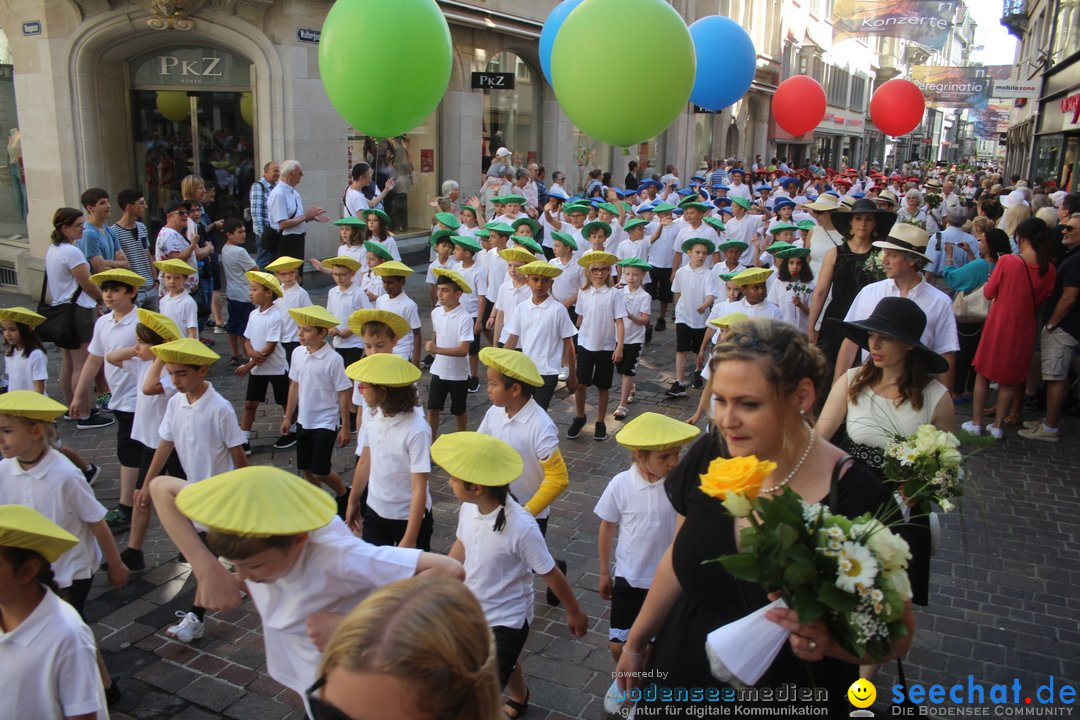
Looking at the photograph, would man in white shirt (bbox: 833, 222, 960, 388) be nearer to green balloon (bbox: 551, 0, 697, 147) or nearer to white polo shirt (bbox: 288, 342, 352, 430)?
green balloon (bbox: 551, 0, 697, 147)

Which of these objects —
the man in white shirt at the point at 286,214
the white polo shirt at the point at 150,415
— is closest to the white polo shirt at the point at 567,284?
the man in white shirt at the point at 286,214

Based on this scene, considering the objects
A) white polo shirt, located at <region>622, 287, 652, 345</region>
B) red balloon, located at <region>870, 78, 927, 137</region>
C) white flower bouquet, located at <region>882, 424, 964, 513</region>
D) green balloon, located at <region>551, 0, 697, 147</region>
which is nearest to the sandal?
white flower bouquet, located at <region>882, 424, 964, 513</region>

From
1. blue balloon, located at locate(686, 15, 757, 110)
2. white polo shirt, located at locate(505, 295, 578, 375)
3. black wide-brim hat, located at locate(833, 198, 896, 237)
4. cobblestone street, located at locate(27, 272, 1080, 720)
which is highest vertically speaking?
blue balloon, located at locate(686, 15, 757, 110)

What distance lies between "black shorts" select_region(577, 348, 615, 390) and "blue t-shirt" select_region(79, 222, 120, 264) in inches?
193

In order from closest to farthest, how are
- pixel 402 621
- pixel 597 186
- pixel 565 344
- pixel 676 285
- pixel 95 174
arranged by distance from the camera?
1. pixel 402 621
2. pixel 565 344
3. pixel 676 285
4. pixel 95 174
5. pixel 597 186

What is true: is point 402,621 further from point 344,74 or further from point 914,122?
point 914,122

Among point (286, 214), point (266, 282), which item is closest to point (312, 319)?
point (266, 282)

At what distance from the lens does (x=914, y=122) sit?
20.0m

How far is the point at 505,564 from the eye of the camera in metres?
3.82

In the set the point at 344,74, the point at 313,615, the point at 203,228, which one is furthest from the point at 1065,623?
the point at 203,228

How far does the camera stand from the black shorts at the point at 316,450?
20.1 feet

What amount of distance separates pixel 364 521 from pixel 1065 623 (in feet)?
14.1

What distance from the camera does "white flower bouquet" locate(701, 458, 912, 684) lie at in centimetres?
196

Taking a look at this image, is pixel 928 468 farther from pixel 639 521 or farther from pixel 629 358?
pixel 629 358
